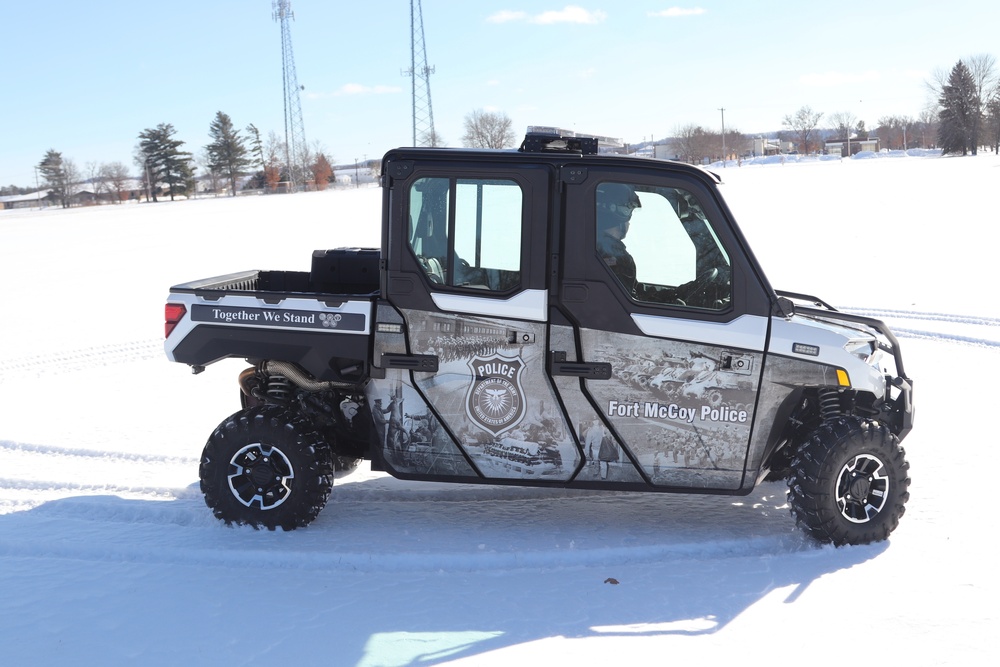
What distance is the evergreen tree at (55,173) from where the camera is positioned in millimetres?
82656

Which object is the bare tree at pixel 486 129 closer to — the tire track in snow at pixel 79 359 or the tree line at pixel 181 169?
the tire track in snow at pixel 79 359

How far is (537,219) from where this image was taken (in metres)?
4.64

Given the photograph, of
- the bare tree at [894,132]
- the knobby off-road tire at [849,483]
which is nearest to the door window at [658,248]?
the knobby off-road tire at [849,483]

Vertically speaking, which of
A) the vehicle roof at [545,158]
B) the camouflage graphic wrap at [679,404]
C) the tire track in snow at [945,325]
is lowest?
the tire track in snow at [945,325]

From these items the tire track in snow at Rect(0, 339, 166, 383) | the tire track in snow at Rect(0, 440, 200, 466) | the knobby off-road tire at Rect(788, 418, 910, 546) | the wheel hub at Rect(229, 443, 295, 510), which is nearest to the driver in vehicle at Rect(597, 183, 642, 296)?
the knobby off-road tire at Rect(788, 418, 910, 546)

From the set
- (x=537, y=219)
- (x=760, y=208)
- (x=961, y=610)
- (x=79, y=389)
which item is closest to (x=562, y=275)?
(x=537, y=219)

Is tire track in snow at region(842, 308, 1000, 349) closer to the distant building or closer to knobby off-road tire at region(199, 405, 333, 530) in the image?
knobby off-road tire at region(199, 405, 333, 530)

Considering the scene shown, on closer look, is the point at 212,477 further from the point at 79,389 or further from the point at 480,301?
the point at 79,389

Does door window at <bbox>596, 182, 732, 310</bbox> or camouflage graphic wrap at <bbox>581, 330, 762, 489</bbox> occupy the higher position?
door window at <bbox>596, 182, 732, 310</bbox>

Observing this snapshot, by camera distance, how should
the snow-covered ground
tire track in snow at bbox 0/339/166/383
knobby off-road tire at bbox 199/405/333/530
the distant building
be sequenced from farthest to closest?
the distant building < tire track in snow at bbox 0/339/166/383 < knobby off-road tire at bbox 199/405/333/530 < the snow-covered ground

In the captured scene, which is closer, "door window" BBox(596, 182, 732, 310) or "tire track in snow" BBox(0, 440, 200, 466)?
"door window" BBox(596, 182, 732, 310)

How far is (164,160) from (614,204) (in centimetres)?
8465

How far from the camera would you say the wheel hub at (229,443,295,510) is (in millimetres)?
5023

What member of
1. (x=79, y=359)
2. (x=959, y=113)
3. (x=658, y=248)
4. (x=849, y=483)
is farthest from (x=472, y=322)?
(x=959, y=113)
